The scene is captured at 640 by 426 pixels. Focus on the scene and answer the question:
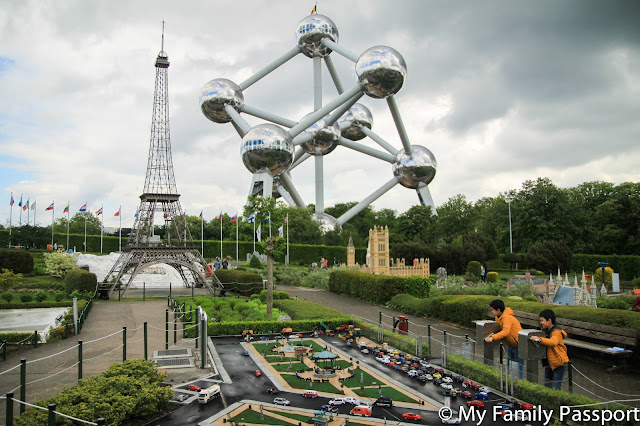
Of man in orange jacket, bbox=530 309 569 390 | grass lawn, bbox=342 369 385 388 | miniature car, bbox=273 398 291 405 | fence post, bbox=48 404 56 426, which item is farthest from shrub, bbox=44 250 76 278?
man in orange jacket, bbox=530 309 569 390

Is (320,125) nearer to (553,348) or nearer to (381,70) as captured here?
(381,70)

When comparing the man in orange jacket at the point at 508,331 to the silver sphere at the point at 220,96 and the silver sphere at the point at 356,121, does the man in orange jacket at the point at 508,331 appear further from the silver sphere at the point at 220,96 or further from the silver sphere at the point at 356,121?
the silver sphere at the point at 356,121

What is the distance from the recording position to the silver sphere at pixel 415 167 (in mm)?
48844

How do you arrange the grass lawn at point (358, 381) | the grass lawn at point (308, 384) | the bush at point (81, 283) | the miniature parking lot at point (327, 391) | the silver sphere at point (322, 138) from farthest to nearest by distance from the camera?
the silver sphere at point (322, 138) < the bush at point (81, 283) < the grass lawn at point (358, 381) < the grass lawn at point (308, 384) < the miniature parking lot at point (327, 391)

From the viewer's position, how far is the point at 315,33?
148ft

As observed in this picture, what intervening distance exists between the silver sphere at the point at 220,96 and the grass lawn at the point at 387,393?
126 feet

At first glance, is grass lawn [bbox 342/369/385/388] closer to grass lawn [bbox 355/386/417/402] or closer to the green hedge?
grass lawn [bbox 355/386/417/402]

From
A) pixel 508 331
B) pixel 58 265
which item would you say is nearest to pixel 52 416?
pixel 508 331

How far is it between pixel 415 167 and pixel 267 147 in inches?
661

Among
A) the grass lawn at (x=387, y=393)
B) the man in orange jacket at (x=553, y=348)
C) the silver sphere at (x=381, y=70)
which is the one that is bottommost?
the grass lawn at (x=387, y=393)

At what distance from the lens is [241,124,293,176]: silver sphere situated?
1518 inches

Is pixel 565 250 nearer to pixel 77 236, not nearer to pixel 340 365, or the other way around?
pixel 340 365

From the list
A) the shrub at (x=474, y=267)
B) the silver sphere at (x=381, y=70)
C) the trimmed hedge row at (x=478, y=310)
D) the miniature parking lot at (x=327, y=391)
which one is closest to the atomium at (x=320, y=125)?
the silver sphere at (x=381, y=70)

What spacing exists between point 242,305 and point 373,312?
5.47 m
